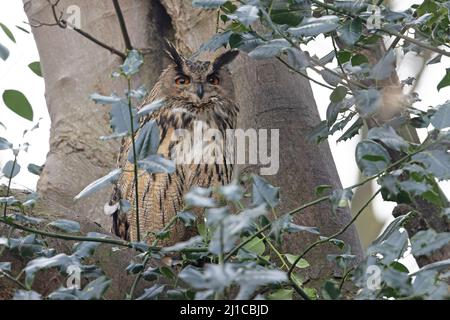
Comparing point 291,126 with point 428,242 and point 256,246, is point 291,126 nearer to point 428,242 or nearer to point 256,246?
point 256,246

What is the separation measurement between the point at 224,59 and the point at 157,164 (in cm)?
161

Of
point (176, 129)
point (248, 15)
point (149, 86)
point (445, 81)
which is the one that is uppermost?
point (149, 86)

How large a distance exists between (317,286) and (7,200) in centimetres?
94

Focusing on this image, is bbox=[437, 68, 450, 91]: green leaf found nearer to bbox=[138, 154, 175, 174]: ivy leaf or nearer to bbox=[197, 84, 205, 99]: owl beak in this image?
bbox=[138, 154, 175, 174]: ivy leaf

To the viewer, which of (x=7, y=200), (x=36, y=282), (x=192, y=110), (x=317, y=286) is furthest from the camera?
(x=192, y=110)

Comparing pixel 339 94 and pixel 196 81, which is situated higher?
pixel 196 81

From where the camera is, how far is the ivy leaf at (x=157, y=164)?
119cm

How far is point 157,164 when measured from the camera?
1214mm

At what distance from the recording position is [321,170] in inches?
95.9

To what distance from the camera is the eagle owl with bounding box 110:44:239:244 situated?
2.66 m

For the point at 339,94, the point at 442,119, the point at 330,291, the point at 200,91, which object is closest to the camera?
the point at 330,291

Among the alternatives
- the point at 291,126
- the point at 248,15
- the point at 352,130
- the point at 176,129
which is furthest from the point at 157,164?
the point at 176,129
